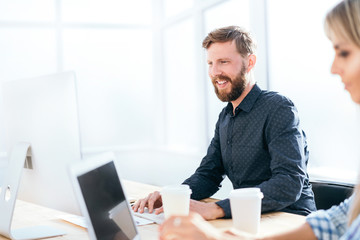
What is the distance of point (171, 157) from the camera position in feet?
14.6

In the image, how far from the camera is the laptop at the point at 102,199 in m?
0.87

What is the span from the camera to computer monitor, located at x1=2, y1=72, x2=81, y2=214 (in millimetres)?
1244

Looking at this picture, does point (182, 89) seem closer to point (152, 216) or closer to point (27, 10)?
point (27, 10)

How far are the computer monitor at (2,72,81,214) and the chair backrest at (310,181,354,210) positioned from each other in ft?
3.06

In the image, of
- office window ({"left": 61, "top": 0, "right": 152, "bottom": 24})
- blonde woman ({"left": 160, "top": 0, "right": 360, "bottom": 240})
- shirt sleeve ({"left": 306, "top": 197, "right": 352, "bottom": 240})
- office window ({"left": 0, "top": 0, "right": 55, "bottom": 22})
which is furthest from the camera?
office window ({"left": 61, "top": 0, "right": 152, "bottom": 24})

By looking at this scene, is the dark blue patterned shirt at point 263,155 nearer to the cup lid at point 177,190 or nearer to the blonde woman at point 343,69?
the cup lid at point 177,190

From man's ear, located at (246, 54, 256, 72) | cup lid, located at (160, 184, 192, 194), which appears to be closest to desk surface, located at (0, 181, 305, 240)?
cup lid, located at (160, 184, 192, 194)

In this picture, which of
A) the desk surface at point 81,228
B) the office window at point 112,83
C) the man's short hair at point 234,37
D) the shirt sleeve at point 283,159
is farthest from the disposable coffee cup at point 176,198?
the office window at point 112,83

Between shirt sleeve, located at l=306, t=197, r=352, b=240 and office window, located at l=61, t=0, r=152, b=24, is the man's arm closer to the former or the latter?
shirt sleeve, located at l=306, t=197, r=352, b=240

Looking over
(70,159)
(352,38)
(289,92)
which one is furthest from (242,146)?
(289,92)

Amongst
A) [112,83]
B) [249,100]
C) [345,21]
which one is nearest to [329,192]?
[249,100]

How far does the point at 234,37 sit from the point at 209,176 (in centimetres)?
64

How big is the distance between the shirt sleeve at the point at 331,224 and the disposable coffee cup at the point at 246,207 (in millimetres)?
150

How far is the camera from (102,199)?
→ 96 cm
